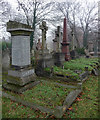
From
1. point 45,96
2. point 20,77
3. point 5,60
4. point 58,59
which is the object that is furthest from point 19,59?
point 58,59

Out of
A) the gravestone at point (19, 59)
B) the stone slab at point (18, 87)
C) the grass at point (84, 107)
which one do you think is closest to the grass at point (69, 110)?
the grass at point (84, 107)

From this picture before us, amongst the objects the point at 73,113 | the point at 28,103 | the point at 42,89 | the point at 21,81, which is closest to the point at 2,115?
the point at 28,103

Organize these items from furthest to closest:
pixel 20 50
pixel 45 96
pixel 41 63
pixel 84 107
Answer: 1. pixel 41 63
2. pixel 20 50
3. pixel 45 96
4. pixel 84 107

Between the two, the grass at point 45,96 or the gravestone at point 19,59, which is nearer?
the grass at point 45,96

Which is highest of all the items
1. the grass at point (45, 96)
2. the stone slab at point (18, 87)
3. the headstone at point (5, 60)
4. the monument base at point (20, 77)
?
the headstone at point (5, 60)

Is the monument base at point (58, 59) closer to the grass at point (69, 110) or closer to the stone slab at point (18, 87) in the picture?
the stone slab at point (18, 87)

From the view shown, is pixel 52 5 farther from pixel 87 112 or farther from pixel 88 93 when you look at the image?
pixel 87 112

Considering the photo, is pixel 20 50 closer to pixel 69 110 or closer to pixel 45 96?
pixel 45 96

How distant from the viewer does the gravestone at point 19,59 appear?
4.41 metres

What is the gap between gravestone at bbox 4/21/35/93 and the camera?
4.41 metres

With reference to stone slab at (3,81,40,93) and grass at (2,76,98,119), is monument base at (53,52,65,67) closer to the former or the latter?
stone slab at (3,81,40,93)

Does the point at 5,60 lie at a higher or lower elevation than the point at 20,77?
higher

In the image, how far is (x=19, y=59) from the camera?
4.62 m

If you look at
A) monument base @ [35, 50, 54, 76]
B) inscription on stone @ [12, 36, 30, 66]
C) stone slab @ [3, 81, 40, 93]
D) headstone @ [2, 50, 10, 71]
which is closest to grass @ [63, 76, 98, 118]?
stone slab @ [3, 81, 40, 93]
